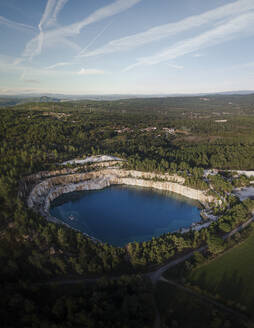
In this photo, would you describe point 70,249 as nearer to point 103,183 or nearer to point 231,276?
point 231,276

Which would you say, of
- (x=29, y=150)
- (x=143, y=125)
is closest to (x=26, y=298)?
(x=29, y=150)

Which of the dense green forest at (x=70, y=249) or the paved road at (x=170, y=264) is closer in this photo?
the dense green forest at (x=70, y=249)

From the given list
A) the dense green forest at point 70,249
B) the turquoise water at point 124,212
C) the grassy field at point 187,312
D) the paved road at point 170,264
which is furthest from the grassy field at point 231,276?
the turquoise water at point 124,212

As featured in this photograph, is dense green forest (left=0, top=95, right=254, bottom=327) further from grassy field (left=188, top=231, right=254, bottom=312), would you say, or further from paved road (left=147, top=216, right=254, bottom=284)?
grassy field (left=188, top=231, right=254, bottom=312)

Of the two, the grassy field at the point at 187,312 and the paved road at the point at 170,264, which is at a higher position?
the paved road at the point at 170,264

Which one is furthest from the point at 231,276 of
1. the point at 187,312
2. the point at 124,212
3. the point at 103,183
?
the point at 103,183

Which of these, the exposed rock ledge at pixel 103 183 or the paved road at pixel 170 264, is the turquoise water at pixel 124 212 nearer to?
the exposed rock ledge at pixel 103 183
